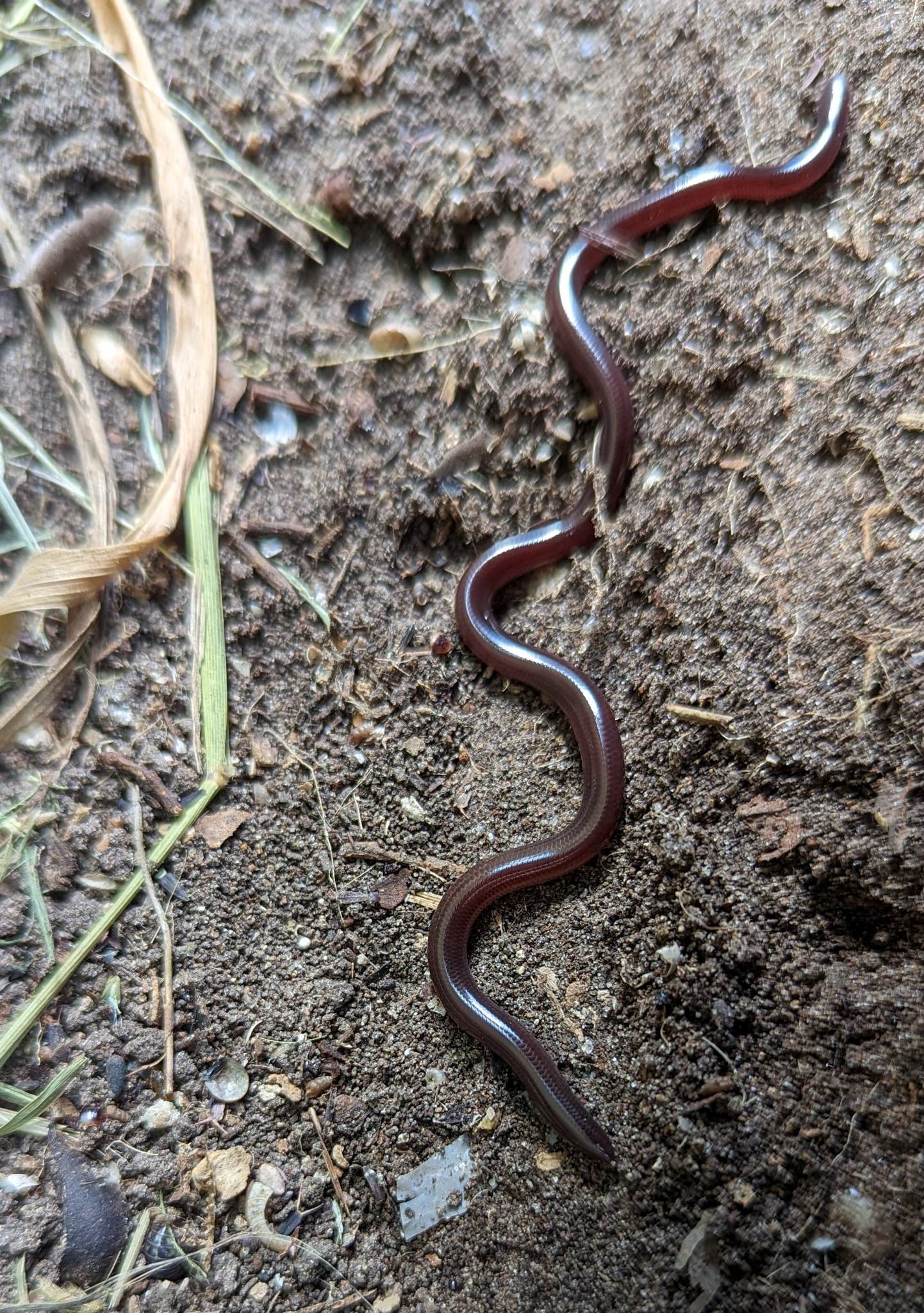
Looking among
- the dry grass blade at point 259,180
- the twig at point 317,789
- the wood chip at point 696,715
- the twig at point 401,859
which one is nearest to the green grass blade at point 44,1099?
the twig at point 317,789

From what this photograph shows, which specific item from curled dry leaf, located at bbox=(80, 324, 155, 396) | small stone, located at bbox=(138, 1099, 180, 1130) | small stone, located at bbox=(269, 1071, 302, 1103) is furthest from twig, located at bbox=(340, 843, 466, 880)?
curled dry leaf, located at bbox=(80, 324, 155, 396)

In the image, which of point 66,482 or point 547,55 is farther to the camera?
point 547,55

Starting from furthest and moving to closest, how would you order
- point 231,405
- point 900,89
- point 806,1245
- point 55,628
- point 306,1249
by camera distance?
point 231,405 < point 55,628 < point 900,89 < point 306,1249 < point 806,1245

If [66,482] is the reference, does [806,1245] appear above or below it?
below

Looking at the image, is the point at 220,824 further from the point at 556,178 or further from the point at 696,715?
the point at 556,178

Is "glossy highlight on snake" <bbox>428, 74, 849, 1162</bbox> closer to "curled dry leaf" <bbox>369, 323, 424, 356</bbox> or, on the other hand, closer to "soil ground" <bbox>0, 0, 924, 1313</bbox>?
"soil ground" <bbox>0, 0, 924, 1313</bbox>

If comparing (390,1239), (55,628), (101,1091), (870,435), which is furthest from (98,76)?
(390,1239)

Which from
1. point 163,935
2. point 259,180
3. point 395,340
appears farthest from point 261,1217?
point 259,180

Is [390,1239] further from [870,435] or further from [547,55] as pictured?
[547,55]
